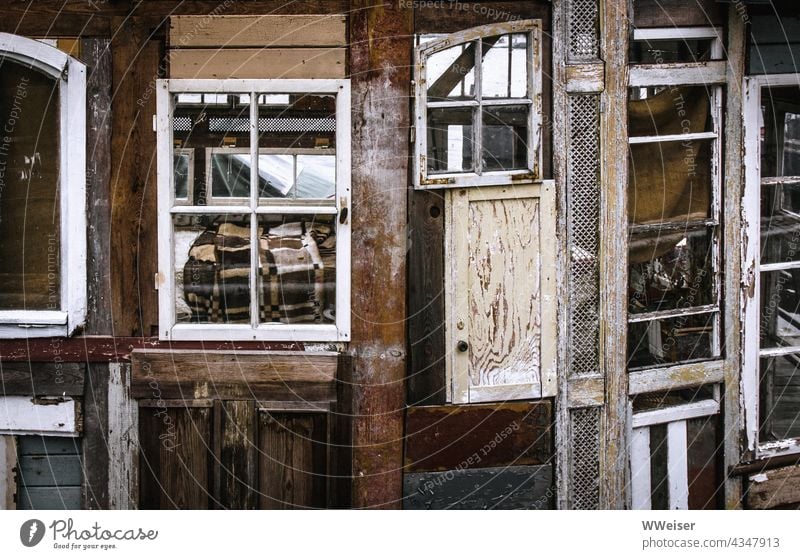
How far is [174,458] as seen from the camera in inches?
128

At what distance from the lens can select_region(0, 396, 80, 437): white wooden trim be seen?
327 centimetres

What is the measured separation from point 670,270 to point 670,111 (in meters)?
0.70

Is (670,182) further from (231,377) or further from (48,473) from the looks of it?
(48,473)

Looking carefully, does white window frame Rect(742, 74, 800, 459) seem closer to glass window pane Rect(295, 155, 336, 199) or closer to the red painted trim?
glass window pane Rect(295, 155, 336, 199)

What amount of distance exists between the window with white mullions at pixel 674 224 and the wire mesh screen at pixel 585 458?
31 centimetres

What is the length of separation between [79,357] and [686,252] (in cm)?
267

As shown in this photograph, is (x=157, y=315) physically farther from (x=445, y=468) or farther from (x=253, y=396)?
(x=445, y=468)

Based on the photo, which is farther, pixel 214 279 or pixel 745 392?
pixel 745 392

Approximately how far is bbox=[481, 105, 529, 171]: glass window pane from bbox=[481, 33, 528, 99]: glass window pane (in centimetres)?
7

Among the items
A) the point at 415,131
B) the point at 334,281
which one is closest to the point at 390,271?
the point at 334,281

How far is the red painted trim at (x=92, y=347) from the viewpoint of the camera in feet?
10.6

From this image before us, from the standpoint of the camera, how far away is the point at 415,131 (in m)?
3.17

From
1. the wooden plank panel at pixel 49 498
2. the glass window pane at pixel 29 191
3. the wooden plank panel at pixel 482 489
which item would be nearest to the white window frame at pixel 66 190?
the glass window pane at pixel 29 191

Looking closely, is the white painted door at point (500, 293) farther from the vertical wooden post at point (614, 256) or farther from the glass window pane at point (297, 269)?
the glass window pane at point (297, 269)
